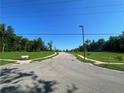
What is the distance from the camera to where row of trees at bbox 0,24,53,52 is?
323ft

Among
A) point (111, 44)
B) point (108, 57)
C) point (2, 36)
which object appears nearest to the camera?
point (108, 57)

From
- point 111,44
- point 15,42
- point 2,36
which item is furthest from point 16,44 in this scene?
point 111,44

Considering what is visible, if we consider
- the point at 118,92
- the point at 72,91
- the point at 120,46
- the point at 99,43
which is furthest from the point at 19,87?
the point at 99,43

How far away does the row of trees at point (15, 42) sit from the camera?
3874 inches

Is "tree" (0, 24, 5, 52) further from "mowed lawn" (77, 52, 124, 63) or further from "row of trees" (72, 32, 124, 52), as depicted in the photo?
"mowed lawn" (77, 52, 124, 63)

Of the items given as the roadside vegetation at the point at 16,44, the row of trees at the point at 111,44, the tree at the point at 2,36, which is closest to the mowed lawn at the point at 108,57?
the roadside vegetation at the point at 16,44

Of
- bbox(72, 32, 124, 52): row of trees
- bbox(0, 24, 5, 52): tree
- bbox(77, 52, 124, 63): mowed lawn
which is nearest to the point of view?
bbox(77, 52, 124, 63): mowed lawn

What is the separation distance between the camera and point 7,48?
Answer: 369ft

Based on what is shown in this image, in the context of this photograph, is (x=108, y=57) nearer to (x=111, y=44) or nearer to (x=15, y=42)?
(x=15, y=42)

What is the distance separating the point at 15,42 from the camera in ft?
366

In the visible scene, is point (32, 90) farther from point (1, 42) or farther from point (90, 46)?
point (90, 46)

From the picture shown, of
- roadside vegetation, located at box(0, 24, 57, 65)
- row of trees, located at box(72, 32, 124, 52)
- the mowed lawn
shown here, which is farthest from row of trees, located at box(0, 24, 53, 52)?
the mowed lawn

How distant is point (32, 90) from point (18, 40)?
4266 inches

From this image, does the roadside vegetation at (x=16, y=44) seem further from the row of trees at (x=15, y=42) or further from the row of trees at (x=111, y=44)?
the row of trees at (x=111, y=44)
